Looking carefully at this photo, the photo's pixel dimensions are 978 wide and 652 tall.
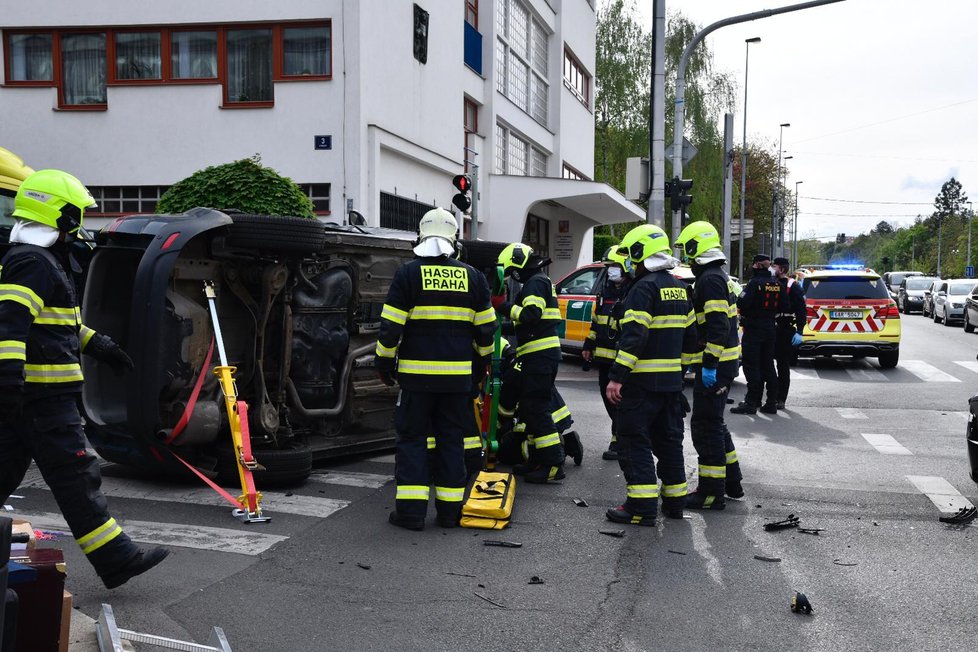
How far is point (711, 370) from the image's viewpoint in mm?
6816

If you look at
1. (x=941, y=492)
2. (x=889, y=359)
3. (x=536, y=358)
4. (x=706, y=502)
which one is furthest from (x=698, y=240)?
(x=889, y=359)

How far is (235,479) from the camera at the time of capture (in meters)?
6.89

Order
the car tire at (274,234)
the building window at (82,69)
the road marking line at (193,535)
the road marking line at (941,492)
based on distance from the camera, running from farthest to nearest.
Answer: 1. the building window at (82,69)
2. the road marking line at (941,492)
3. the car tire at (274,234)
4. the road marking line at (193,535)

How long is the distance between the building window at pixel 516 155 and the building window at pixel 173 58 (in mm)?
7656

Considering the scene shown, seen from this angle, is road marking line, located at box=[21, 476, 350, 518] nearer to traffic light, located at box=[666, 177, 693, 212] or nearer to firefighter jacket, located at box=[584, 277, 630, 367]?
firefighter jacket, located at box=[584, 277, 630, 367]

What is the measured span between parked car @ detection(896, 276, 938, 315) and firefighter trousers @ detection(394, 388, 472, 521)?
122ft

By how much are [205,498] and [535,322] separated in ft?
9.16

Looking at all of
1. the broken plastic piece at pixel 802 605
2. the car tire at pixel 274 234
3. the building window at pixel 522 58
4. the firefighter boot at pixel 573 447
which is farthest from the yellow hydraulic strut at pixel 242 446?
the building window at pixel 522 58

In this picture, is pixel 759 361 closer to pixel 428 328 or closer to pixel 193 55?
pixel 428 328

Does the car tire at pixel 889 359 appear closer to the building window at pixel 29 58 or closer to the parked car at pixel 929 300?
the building window at pixel 29 58

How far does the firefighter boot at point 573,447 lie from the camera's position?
8.09 metres

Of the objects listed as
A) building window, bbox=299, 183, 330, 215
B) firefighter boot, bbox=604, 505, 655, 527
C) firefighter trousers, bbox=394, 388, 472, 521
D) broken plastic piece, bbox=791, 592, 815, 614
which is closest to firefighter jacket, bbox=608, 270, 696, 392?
firefighter boot, bbox=604, 505, 655, 527

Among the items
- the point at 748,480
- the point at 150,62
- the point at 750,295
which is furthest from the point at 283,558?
the point at 150,62

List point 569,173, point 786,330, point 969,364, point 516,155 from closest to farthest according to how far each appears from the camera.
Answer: point 786,330 < point 969,364 < point 516,155 < point 569,173
